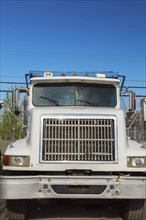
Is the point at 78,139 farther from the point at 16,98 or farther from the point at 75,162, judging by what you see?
the point at 16,98

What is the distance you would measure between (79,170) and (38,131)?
0.98 meters

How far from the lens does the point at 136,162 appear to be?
6.41 m

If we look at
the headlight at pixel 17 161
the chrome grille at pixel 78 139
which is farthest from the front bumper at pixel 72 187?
the chrome grille at pixel 78 139

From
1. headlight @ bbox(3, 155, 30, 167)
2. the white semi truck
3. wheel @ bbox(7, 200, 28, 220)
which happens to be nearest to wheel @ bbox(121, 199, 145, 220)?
the white semi truck

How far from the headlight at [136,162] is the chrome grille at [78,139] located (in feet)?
0.95

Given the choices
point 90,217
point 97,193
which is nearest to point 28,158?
point 97,193

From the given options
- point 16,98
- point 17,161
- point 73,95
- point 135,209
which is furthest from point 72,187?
point 16,98

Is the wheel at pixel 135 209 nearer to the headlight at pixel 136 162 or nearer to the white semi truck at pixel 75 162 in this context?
the white semi truck at pixel 75 162

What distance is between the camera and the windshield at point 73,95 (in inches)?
307

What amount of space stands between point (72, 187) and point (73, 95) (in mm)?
2349

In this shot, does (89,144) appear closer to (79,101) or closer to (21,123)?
(79,101)

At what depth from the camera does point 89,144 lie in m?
6.49

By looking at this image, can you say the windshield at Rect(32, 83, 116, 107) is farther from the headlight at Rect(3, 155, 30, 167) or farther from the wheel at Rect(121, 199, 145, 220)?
the wheel at Rect(121, 199, 145, 220)

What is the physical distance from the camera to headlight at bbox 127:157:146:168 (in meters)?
6.38
